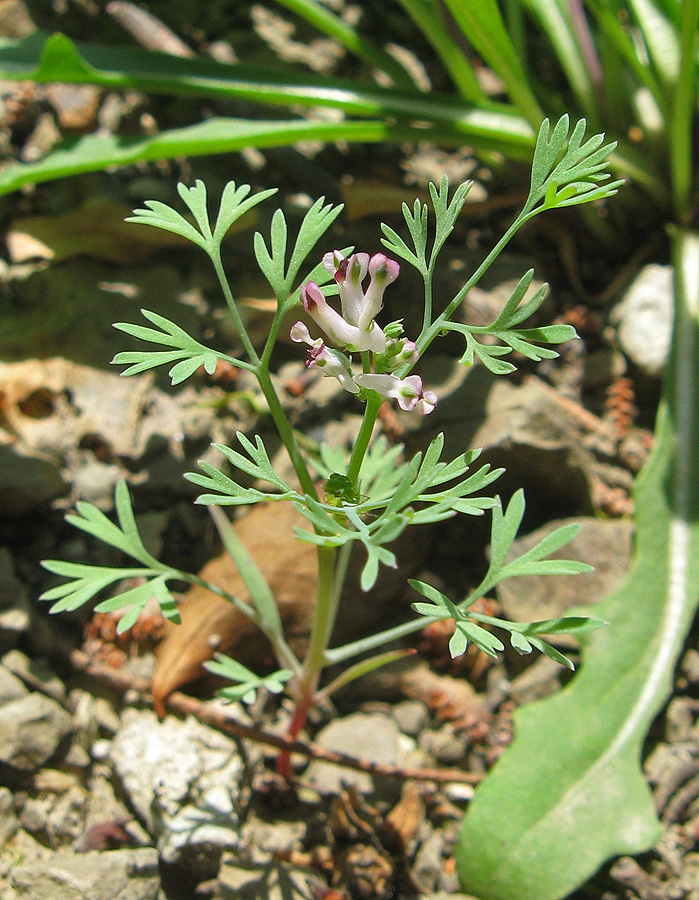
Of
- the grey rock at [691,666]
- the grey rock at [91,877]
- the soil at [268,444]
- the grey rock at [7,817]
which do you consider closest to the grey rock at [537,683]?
the soil at [268,444]

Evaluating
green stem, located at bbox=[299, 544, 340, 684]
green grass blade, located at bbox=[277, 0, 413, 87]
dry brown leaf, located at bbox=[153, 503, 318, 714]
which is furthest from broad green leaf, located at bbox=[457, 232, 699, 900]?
green grass blade, located at bbox=[277, 0, 413, 87]

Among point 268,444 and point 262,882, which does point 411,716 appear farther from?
point 268,444

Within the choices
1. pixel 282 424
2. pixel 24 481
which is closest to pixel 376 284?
pixel 282 424

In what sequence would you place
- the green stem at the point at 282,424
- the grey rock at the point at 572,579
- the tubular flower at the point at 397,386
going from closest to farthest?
the tubular flower at the point at 397,386 < the green stem at the point at 282,424 < the grey rock at the point at 572,579

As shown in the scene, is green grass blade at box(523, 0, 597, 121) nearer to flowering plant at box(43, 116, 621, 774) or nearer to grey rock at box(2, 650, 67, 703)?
flowering plant at box(43, 116, 621, 774)

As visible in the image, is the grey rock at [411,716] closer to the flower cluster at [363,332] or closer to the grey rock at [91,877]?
the grey rock at [91,877]

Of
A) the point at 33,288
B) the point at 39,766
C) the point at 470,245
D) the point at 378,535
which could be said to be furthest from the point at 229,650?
the point at 470,245
